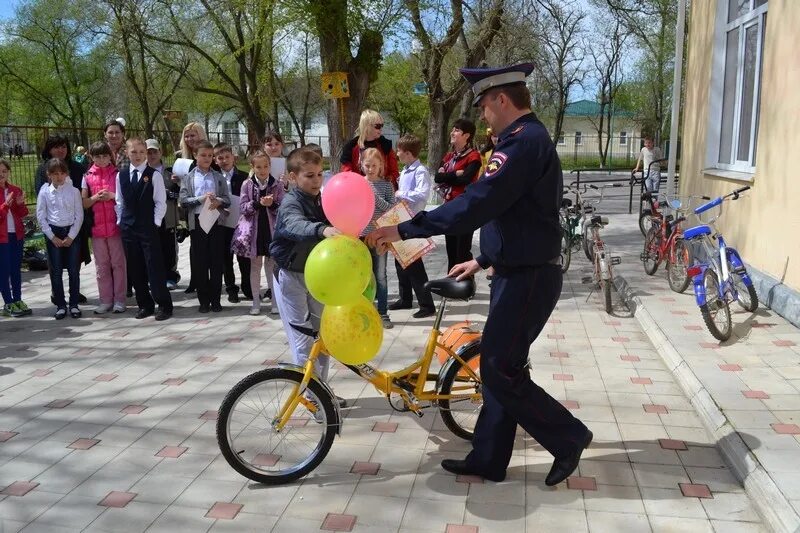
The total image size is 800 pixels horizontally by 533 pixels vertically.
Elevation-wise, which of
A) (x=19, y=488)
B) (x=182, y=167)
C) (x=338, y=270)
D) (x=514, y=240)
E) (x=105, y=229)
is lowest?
(x=19, y=488)

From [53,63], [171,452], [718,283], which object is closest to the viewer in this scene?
[171,452]

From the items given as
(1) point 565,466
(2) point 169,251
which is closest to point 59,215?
(2) point 169,251

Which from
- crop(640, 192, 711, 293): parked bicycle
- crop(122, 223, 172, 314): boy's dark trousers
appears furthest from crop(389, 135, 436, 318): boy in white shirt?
crop(640, 192, 711, 293): parked bicycle

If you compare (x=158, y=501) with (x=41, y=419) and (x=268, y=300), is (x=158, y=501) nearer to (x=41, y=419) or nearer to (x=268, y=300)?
(x=41, y=419)

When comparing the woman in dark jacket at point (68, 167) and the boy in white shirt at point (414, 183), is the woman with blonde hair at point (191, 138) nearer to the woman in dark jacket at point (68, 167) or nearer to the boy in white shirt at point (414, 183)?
the woman in dark jacket at point (68, 167)

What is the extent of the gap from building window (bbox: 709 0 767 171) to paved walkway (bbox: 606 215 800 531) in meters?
2.05

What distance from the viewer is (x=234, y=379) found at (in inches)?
226

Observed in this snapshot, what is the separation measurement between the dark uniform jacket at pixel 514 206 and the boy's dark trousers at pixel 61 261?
5.54 meters

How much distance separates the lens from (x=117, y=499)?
147 inches

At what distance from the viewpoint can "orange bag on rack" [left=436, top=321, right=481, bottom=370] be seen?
4.20 m

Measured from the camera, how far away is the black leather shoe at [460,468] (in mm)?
3886

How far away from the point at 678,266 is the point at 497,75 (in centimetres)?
564

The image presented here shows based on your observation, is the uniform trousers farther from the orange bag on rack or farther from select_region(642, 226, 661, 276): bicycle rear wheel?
select_region(642, 226, 661, 276): bicycle rear wheel

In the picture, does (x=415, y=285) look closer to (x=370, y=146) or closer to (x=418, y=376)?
(x=370, y=146)
